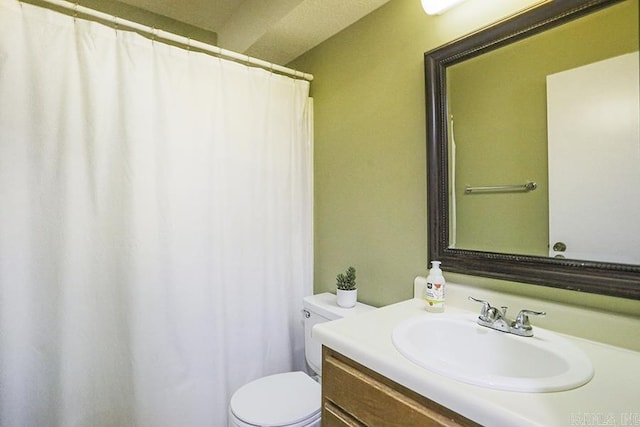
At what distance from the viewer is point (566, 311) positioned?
91 centimetres

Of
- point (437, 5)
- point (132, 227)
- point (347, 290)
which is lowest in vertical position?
point (347, 290)

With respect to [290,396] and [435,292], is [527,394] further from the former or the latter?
[290,396]

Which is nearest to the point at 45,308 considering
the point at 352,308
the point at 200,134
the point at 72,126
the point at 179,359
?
the point at 179,359

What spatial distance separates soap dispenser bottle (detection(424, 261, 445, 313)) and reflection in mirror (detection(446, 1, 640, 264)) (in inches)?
6.3

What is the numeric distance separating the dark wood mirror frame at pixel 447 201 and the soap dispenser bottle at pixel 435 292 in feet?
0.34

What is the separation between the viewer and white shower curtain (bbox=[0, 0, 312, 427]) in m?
1.15

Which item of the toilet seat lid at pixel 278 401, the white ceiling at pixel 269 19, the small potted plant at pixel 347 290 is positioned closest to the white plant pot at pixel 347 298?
the small potted plant at pixel 347 290

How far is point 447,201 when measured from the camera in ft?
4.01

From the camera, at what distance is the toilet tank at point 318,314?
1.46 m

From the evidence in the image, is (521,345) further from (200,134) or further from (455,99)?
(200,134)

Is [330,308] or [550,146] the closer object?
[550,146]

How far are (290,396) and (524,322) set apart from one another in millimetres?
941

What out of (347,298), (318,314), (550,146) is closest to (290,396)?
(318,314)

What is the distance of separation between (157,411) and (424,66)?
1.88 meters
